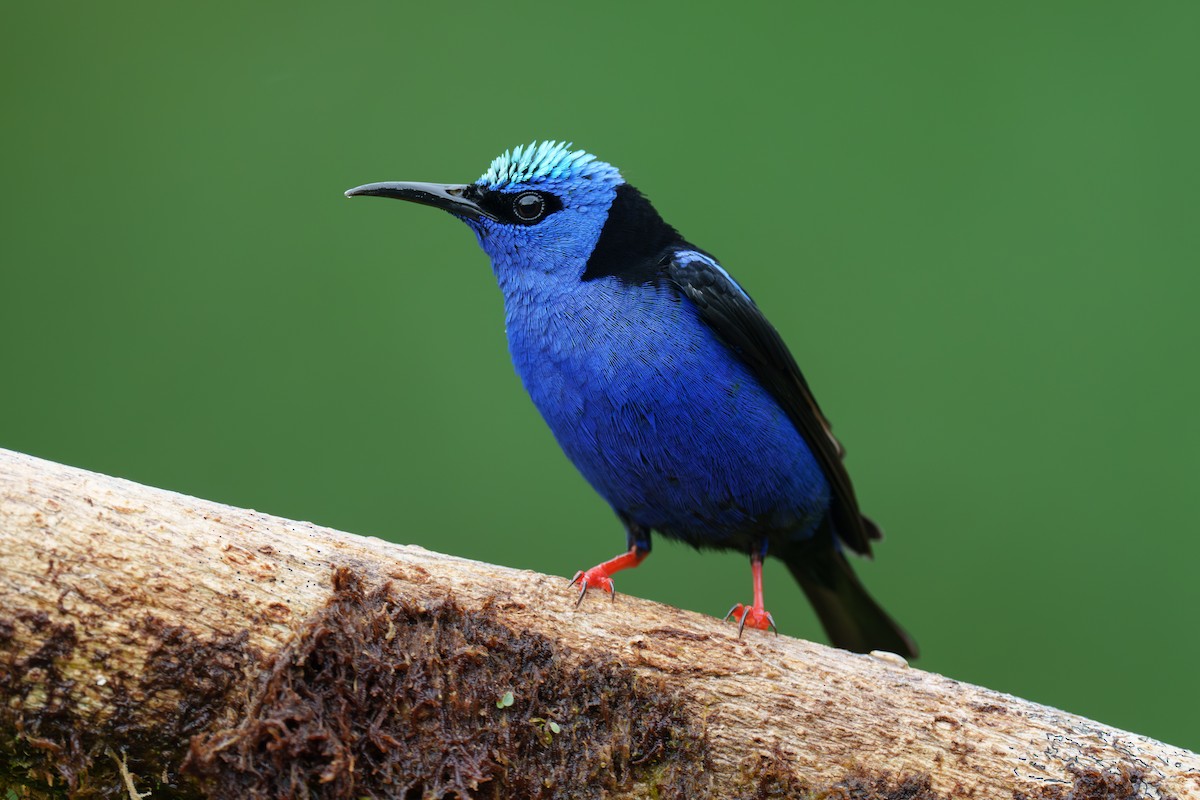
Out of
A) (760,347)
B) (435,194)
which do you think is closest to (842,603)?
(760,347)

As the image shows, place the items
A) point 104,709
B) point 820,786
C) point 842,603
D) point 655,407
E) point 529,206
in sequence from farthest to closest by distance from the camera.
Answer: point 842,603 < point 529,206 < point 655,407 < point 820,786 < point 104,709

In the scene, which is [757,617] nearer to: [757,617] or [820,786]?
[757,617]

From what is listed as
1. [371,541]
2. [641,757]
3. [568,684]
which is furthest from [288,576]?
[641,757]

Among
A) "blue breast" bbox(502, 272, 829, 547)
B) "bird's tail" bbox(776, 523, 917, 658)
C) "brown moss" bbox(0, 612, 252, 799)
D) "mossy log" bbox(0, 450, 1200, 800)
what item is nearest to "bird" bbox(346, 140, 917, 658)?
"blue breast" bbox(502, 272, 829, 547)

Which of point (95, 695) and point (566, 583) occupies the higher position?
point (566, 583)

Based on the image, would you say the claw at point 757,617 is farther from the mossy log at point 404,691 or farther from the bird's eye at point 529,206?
the bird's eye at point 529,206

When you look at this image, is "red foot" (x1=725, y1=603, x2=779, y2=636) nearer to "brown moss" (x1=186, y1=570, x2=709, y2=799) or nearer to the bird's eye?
"brown moss" (x1=186, y1=570, x2=709, y2=799)

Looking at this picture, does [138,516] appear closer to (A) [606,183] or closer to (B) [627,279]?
(B) [627,279]
